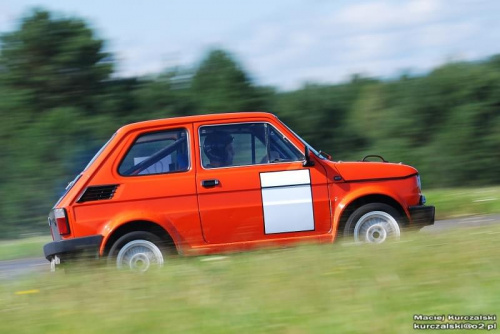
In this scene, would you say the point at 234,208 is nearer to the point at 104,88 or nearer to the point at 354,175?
the point at 354,175

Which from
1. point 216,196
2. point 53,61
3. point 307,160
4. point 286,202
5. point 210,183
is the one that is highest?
point 53,61

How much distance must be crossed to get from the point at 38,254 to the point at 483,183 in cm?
1238

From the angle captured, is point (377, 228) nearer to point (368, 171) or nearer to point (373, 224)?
point (373, 224)

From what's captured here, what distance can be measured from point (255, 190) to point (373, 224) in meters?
1.43

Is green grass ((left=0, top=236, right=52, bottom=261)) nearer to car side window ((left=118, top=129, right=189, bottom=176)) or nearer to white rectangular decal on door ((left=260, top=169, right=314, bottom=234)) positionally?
car side window ((left=118, top=129, right=189, bottom=176))

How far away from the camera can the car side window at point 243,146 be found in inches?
336

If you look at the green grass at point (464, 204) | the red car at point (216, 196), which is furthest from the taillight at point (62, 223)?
the green grass at point (464, 204)

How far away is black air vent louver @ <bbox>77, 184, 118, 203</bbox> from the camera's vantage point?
8.23 meters

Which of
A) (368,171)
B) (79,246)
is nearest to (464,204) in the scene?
(368,171)

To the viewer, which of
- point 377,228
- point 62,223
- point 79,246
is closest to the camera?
point 79,246

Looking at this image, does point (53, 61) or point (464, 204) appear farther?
point (53, 61)

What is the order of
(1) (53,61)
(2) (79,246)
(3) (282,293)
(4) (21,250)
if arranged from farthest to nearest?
(1) (53,61) → (4) (21,250) → (2) (79,246) → (3) (282,293)

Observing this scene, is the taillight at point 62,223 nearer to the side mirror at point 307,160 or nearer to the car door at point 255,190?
the car door at point 255,190

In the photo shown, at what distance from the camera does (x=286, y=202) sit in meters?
8.39
